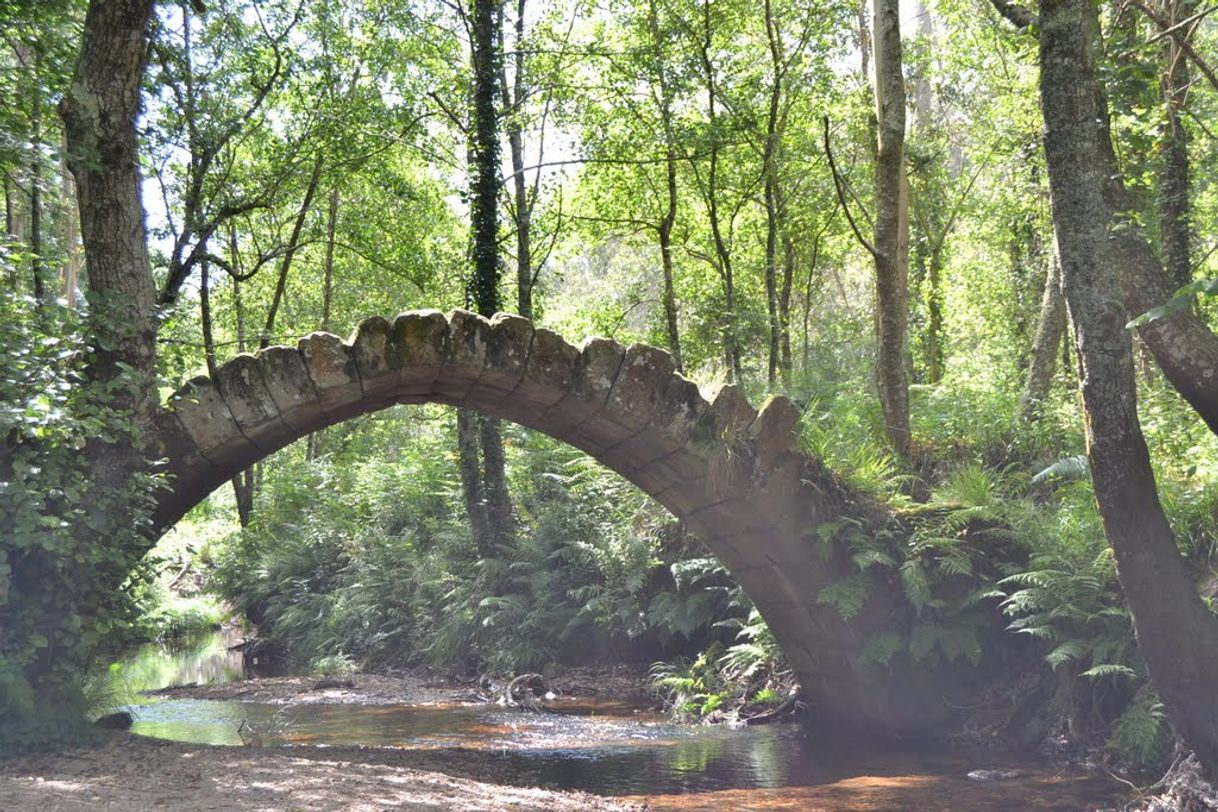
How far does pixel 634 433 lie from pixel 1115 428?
3.99m

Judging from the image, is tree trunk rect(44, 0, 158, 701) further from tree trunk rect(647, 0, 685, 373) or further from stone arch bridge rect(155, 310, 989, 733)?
tree trunk rect(647, 0, 685, 373)

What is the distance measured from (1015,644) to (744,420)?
141 inches

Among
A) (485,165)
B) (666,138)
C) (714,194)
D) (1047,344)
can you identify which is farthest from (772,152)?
(1047,344)

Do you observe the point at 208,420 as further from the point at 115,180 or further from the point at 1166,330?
the point at 1166,330

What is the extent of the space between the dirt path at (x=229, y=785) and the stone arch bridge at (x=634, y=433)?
217 centimetres

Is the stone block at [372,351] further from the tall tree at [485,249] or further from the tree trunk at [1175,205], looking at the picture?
the tree trunk at [1175,205]

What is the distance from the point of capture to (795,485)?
9.86m

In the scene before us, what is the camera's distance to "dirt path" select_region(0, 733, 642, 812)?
537cm

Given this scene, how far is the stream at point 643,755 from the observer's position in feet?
25.6

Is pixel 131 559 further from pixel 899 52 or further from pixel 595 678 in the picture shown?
pixel 899 52

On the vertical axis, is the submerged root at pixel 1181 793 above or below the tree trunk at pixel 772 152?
below

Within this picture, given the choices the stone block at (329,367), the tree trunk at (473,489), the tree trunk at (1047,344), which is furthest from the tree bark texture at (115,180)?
the tree trunk at (1047,344)

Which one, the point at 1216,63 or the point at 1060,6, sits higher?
the point at 1216,63

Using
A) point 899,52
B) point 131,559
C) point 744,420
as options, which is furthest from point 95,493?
point 899,52
